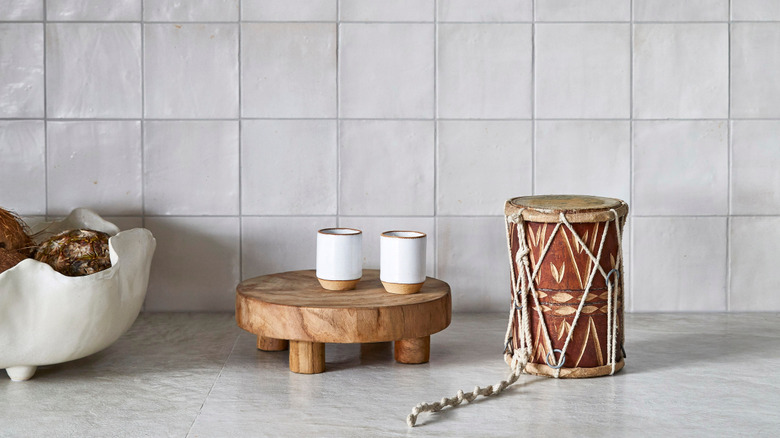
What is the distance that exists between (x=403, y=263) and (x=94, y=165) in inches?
31.5

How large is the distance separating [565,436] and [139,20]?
1264mm

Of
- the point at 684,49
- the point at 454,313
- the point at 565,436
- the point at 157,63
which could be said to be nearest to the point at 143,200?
the point at 157,63

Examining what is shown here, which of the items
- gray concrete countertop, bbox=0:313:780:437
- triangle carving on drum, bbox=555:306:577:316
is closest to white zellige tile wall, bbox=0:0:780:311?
gray concrete countertop, bbox=0:313:780:437

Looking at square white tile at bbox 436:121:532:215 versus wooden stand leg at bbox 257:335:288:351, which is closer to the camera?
wooden stand leg at bbox 257:335:288:351

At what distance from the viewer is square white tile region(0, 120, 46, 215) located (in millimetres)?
1771

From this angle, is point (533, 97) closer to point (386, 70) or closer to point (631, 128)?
point (631, 128)

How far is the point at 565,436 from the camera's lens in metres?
1.11

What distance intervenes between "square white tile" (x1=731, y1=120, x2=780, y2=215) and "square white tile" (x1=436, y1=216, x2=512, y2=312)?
539mm

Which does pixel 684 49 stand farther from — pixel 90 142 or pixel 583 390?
pixel 90 142

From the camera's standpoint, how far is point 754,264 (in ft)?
5.98

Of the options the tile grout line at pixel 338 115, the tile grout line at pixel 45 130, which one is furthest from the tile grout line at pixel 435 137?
the tile grout line at pixel 45 130

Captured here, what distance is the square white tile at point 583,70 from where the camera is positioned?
178 centimetres

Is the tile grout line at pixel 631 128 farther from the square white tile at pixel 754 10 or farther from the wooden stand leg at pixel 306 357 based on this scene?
the wooden stand leg at pixel 306 357

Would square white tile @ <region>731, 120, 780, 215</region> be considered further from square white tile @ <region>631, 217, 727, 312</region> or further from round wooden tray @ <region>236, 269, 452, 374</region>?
round wooden tray @ <region>236, 269, 452, 374</region>
